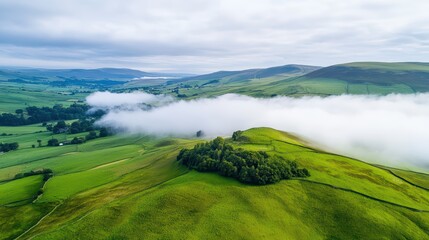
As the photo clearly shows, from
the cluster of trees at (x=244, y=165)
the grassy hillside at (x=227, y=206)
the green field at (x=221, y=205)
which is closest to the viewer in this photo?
the grassy hillside at (x=227, y=206)

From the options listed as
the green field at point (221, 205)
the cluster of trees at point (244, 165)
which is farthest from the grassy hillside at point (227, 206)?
the cluster of trees at point (244, 165)

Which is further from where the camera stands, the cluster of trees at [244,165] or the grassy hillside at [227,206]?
the cluster of trees at [244,165]

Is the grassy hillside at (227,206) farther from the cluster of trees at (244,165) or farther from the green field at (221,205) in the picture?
the cluster of trees at (244,165)

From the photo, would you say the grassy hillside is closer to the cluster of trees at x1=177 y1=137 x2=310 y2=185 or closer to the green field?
the green field

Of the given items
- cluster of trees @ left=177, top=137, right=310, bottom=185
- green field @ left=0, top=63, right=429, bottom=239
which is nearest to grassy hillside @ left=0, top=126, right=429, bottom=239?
green field @ left=0, top=63, right=429, bottom=239

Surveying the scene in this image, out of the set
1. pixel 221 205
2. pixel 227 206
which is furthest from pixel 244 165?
pixel 221 205

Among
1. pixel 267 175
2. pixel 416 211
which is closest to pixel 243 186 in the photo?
pixel 267 175
